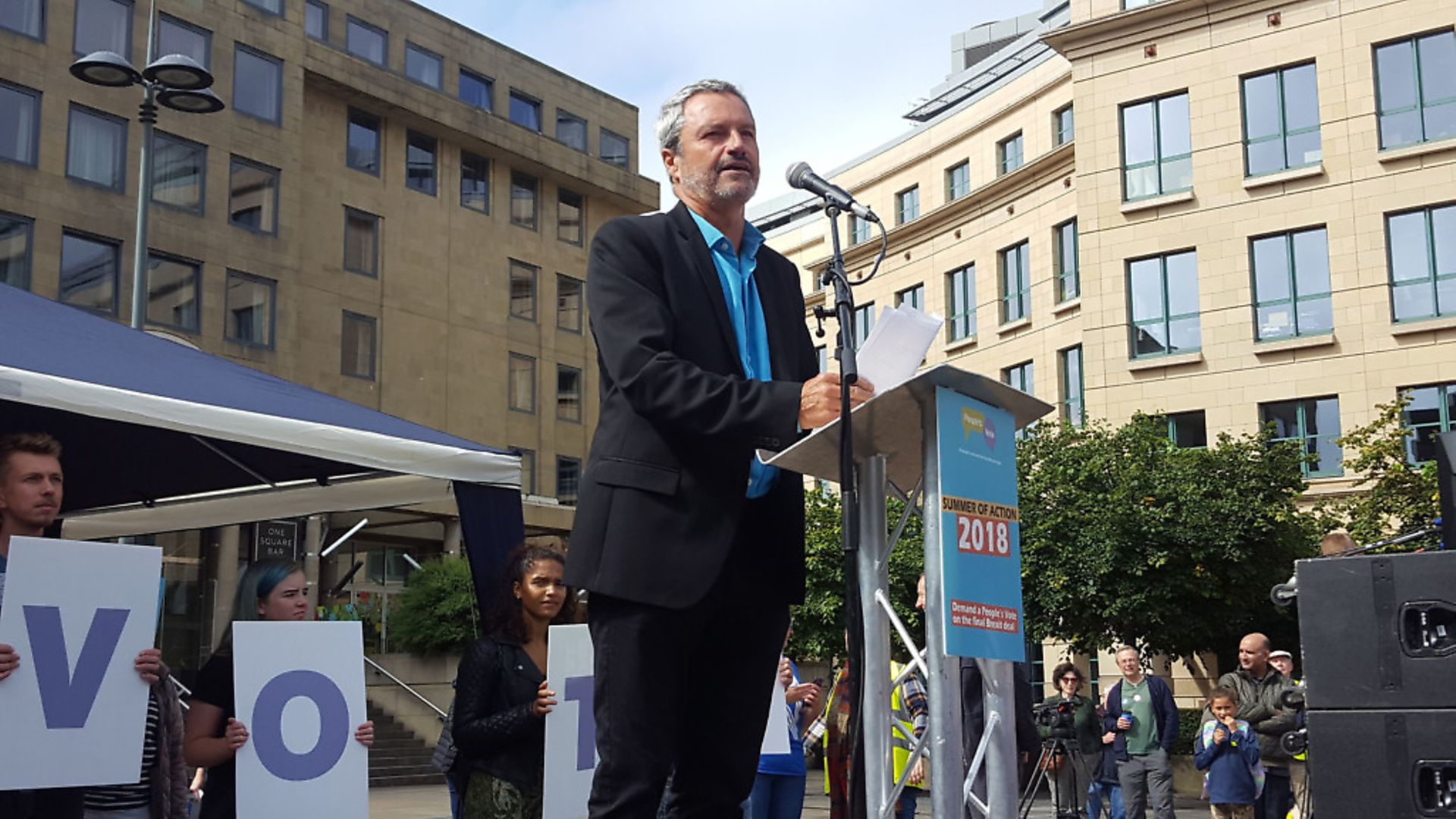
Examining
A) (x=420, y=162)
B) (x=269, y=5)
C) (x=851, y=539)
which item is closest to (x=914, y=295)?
(x=420, y=162)

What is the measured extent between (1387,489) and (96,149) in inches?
1184

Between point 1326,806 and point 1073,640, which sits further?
point 1073,640

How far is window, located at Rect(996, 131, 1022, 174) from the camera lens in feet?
142

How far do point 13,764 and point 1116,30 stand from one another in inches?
1410

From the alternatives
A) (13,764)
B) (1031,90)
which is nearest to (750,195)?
(13,764)

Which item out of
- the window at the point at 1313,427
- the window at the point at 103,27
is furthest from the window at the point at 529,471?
the window at the point at 1313,427

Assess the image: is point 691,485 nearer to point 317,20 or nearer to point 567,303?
point 317,20

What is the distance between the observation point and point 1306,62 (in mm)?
34000

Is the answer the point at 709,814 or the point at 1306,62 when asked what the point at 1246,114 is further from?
the point at 709,814

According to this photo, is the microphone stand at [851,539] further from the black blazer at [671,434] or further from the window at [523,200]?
the window at [523,200]

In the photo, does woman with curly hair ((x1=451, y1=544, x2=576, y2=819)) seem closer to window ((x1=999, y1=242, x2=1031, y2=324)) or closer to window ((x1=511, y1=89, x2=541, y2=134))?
window ((x1=999, y1=242, x2=1031, y2=324))

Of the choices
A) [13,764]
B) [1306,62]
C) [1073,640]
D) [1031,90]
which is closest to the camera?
[13,764]

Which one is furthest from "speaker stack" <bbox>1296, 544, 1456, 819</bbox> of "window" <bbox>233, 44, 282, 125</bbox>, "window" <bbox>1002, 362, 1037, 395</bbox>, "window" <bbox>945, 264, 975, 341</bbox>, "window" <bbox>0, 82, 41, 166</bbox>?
"window" <bbox>945, 264, 975, 341</bbox>

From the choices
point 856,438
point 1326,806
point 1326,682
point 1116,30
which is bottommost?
point 1326,806
